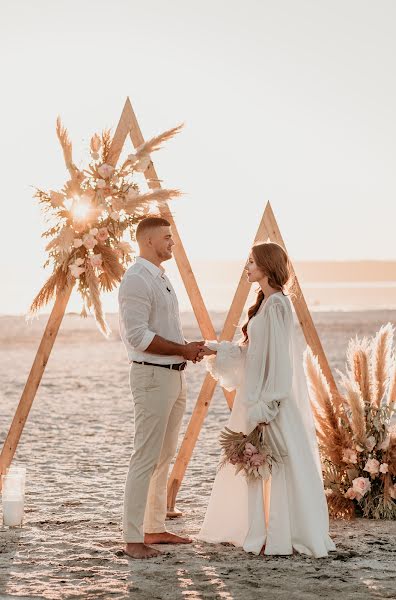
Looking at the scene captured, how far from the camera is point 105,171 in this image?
632 centimetres

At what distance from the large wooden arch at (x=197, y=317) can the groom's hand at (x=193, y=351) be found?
80 cm

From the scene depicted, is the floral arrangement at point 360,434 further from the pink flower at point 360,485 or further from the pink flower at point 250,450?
the pink flower at point 250,450

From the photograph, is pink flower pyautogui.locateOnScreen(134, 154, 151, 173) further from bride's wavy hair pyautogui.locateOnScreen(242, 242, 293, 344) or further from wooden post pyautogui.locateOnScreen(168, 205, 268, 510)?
bride's wavy hair pyautogui.locateOnScreen(242, 242, 293, 344)

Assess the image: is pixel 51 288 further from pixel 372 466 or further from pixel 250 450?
pixel 372 466

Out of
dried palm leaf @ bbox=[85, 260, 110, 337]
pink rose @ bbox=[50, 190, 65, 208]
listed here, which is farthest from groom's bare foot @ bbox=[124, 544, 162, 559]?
pink rose @ bbox=[50, 190, 65, 208]

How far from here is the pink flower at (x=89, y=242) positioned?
247 inches

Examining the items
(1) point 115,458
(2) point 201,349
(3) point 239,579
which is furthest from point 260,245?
(1) point 115,458

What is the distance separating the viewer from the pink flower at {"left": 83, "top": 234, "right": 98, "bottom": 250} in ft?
20.6

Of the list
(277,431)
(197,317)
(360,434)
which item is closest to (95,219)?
(197,317)

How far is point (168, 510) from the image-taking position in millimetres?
6633

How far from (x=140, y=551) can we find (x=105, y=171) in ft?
8.18

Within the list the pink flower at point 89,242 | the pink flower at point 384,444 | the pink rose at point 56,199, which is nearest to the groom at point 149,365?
the pink flower at point 89,242

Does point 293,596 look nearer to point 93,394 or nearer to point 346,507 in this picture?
point 346,507

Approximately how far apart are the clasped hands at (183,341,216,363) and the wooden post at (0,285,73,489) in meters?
1.21
